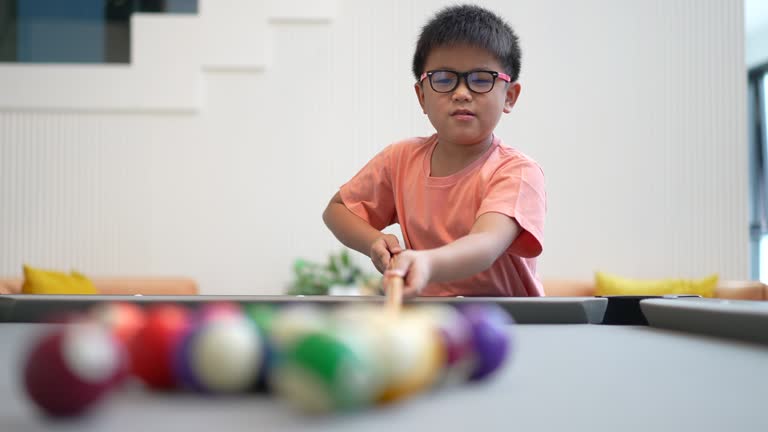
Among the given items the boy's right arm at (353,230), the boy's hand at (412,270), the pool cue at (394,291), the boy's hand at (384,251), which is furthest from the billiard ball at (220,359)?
the boy's right arm at (353,230)

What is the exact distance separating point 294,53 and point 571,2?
195 cm

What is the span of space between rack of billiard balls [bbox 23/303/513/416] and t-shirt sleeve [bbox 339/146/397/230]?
123cm

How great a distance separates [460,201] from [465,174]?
0.08 metres

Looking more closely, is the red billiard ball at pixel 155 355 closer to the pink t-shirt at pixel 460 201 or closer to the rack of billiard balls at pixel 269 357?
the rack of billiard balls at pixel 269 357

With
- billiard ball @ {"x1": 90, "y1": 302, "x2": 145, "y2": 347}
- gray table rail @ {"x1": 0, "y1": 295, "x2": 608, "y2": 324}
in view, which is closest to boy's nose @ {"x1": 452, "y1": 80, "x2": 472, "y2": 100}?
gray table rail @ {"x1": 0, "y1": 295, "x2": 608, "y2": 324}

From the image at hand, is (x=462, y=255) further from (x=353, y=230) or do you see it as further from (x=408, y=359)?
(x=408, y=359)

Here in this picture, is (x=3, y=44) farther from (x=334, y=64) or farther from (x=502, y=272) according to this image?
(x=502, y=272)

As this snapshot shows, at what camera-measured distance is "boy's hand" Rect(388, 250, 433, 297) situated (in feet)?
3.72

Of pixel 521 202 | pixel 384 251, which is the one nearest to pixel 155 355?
pixel 384 251

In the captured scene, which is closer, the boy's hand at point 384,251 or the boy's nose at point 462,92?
the boy's hand at point 384,251

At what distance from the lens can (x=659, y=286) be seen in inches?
171

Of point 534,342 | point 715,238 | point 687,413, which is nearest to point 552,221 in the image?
point 715,238

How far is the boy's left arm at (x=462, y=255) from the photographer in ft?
3.84

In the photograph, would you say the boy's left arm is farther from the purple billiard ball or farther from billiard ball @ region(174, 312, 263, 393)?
billiard ball @ region(174, 312, 263, 393)
